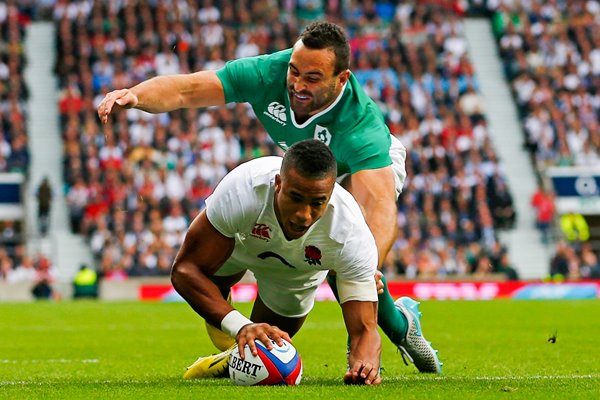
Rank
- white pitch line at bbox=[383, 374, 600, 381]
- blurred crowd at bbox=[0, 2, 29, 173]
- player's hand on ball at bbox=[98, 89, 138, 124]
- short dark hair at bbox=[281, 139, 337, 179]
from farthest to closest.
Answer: blurred crowd at bbox=[0, 2, 29, 173] < white pitch line at bbox=[383, 374, 600, 381] < player's hand on ball at bbox=[98, 89, 138, 124] < short dark hair at bbox=[281, 139, 337, 179]

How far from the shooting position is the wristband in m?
7.06

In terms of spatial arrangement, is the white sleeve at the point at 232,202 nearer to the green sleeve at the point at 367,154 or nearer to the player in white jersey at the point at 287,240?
the player in white jersey at the point at 287,240

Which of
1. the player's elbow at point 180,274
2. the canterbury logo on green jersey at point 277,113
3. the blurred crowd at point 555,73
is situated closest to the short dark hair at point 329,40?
the canterbury logo on green jersey at point 277,113

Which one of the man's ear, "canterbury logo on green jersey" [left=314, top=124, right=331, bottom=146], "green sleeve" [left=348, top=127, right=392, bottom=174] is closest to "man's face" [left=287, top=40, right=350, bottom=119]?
the man's ear

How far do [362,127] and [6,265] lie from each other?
1816cm

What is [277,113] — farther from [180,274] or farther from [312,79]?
[180,274]

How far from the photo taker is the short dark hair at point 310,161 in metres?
6.46

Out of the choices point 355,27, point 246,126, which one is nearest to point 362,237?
point 246,126

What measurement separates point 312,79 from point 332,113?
53cm

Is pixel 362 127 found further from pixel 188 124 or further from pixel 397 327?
pixel 188 124

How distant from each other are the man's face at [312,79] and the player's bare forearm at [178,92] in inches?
24.4

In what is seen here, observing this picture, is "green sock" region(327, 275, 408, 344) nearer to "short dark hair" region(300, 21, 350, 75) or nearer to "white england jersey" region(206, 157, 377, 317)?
"white england jersey" region(206, 157, 377, 317)

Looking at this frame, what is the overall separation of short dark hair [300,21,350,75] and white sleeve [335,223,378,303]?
1.35 metres

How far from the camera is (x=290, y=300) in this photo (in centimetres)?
817
